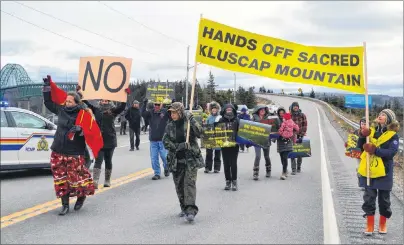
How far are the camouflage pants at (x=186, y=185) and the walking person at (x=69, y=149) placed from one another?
1.45 m

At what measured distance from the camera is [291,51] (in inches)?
305

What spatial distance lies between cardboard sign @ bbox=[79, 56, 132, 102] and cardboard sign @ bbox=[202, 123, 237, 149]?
1.94 metres

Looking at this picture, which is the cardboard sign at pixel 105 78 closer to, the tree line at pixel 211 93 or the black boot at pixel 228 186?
the black boot at pixel 228 186

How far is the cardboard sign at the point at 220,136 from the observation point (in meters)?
9.43

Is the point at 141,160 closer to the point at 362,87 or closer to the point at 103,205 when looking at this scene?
the point at 103,205

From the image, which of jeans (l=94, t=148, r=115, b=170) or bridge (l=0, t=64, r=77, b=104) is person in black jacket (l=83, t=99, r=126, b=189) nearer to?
jeans (l=94, t=148, r=115, b=170)

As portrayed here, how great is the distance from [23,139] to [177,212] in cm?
490

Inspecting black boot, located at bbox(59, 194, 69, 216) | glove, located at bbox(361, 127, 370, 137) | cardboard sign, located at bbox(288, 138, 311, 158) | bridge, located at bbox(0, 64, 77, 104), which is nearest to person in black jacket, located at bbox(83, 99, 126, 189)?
black boot, located at bbox(59, 194, 69, 216)

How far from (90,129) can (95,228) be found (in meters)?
1.67

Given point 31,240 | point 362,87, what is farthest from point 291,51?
point 31,240

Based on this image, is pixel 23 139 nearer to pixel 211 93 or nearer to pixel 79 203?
pixel 79 203

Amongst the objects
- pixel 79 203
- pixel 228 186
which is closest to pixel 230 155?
pixel 228 186

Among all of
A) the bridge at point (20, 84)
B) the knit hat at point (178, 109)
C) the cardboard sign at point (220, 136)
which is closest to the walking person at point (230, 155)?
the cardboard sign at point (220, 136)

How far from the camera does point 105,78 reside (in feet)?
27.7
